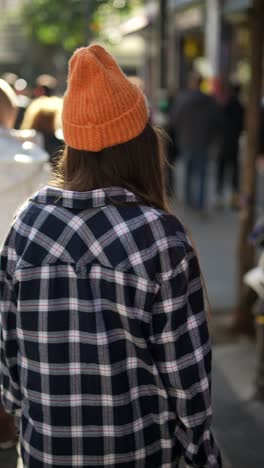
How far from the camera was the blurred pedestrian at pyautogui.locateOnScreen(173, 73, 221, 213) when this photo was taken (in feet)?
31.0

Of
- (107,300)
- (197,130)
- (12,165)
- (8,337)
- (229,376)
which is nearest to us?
(107,300)

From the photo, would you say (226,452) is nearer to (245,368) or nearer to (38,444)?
(245,368)

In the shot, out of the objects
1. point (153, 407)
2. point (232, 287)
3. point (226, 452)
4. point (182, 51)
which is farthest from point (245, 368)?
point (182, 51)

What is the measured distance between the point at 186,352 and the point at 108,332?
21 cm

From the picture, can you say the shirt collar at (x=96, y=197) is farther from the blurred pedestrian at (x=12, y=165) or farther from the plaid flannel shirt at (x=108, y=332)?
the blurred pedestrian at (x=12, y=165)

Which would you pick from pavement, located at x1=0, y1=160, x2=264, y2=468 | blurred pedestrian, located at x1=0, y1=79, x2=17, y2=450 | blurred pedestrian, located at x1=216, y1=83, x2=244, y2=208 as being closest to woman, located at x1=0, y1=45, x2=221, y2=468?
blurred pedestrian, located at x1=0, y1=79, x2=17, y2=450

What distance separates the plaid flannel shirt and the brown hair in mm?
37

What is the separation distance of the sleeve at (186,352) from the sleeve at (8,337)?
0.41 meters

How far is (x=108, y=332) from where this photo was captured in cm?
185

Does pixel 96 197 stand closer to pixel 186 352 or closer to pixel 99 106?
pixel 99 106

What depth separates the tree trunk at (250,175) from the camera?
471 centimetres

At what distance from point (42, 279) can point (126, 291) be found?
8.5 inches

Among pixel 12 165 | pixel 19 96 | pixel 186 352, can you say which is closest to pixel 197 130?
pixel 19 96

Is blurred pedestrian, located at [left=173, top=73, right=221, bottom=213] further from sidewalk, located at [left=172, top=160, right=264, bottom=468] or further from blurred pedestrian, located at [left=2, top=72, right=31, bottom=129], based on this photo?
blurred pedestrian, located at [left=2, top=72, right=31, bottom=129]
